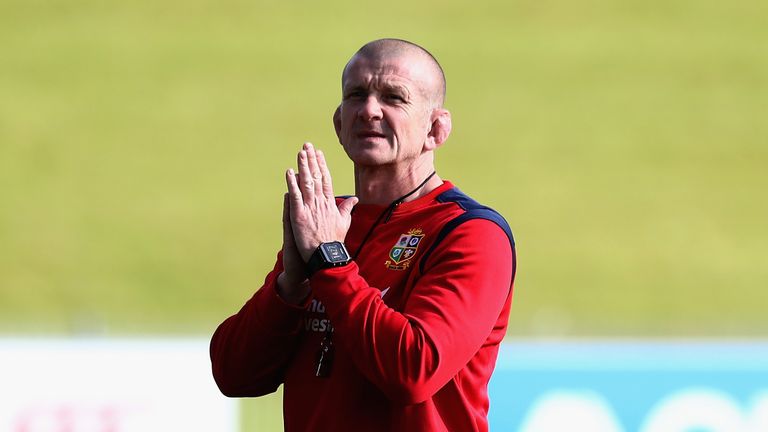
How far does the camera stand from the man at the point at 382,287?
287 cm

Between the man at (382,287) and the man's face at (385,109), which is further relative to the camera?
the man's face at (385,109)

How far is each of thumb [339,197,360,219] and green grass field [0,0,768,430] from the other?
28.7 ft

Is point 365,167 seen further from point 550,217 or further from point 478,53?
point 478,53

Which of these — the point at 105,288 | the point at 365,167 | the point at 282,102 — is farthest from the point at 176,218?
the point at 365,167

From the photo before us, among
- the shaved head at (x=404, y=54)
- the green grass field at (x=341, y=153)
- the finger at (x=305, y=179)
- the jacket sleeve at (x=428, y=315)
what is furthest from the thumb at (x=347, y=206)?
the green grass field at (x=341, y=153)

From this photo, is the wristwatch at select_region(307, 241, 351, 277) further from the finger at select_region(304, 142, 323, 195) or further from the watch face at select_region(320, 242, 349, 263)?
the finger at select_region(304, 142, 323, 195)

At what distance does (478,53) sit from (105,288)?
7.16 metres

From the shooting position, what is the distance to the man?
2.87 metres

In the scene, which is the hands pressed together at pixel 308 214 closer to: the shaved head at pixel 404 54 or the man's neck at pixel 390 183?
the man's neck at pixel 390 183

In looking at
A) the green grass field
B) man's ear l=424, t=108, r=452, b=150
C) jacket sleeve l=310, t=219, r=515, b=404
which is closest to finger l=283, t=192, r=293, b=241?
jacket sleeve l=310, t=219, r=515, b=404

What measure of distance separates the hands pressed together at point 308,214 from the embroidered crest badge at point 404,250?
169 millimetres

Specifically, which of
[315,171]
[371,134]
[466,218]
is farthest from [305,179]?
[466,218]

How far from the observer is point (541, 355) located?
657cm

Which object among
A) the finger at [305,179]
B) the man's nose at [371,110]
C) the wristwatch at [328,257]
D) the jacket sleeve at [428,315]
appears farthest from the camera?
the man's nose at [371,110]
